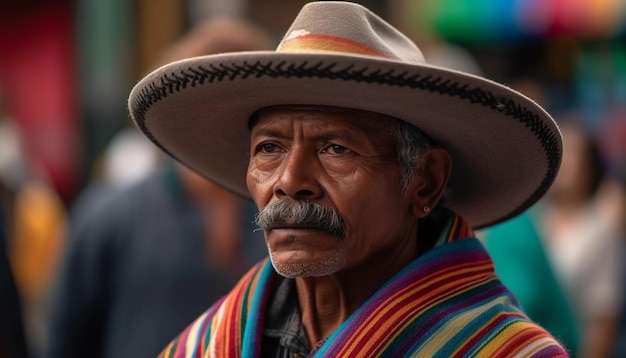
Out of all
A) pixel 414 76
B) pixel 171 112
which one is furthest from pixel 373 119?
pixel 171 112

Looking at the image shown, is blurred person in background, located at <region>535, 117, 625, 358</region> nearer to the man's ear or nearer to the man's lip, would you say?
the man's ear

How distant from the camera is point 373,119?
3.27 meters

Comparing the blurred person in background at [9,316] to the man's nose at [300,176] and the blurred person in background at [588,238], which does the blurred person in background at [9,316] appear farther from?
the blurred person in background at [588,238]

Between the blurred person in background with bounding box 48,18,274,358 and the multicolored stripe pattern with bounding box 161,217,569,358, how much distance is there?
196cm

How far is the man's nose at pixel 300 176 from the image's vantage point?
3.19 meters

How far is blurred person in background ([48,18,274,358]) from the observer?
5441 mm

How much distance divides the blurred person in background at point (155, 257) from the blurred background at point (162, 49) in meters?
5.98

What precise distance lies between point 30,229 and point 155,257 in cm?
376

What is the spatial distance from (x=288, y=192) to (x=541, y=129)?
0.63m

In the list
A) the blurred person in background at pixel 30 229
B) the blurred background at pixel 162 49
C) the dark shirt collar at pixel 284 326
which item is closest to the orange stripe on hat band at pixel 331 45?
the dark shirt collar at pixel 284 326

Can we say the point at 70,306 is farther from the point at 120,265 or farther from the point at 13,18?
the point at 13,18

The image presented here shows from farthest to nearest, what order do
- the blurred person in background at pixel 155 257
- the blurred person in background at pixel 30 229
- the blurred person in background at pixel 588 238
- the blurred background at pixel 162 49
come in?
the blurred background at pixel 162 49 < the blurred person in background at pixel 30 229 < the blurred person in background at pixel 588 238 < the blurred person in background at pixel 155 257

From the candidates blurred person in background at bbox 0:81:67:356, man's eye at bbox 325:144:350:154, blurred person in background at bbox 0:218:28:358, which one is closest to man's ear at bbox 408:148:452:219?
man's eye at bbox 325:144:350:154

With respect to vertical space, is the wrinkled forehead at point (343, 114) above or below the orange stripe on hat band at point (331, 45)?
below
